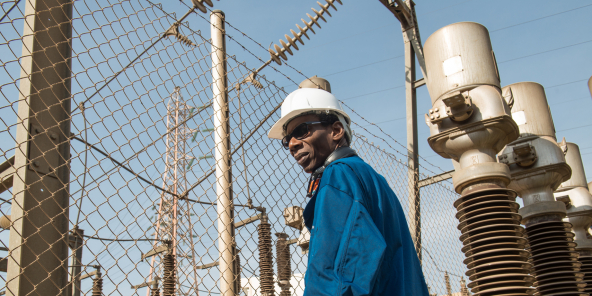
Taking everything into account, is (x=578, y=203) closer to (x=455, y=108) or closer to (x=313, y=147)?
(x=455, y=108)

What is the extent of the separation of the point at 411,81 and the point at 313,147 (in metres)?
4.01

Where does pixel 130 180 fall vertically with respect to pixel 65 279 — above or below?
above

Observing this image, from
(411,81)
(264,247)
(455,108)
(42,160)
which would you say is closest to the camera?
(42,160)

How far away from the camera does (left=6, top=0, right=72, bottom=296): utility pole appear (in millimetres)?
2271

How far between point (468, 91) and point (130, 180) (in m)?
2.91

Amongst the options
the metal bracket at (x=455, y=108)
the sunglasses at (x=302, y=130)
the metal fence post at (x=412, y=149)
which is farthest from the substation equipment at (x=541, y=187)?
the sunglasses at (x=302, y=130)

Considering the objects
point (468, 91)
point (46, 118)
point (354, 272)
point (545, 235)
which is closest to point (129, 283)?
point (46, 118)

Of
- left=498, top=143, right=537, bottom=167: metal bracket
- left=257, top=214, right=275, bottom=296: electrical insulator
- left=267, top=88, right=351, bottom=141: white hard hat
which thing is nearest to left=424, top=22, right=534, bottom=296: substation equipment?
left=498, top=143, right=537, bottom=167: metal bracket

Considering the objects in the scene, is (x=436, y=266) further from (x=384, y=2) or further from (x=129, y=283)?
(x=129, y=283)

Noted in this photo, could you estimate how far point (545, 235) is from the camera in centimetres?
474

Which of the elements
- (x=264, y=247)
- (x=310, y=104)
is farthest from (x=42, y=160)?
(x=264, y=247)

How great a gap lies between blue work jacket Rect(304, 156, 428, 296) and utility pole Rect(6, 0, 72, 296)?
1.28 m

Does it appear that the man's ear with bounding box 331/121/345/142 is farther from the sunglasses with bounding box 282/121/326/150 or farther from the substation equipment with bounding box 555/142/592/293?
the substation equipment with bounding box 555/142/592/293

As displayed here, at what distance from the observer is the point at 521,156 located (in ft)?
16.4
